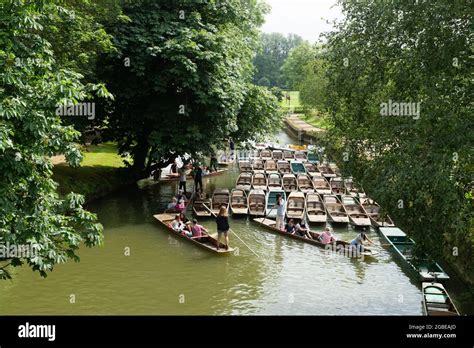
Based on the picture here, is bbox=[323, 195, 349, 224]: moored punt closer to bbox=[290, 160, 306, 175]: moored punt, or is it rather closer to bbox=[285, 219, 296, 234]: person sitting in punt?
bbox=[285, 219, 296, 234]: person sitting in punt

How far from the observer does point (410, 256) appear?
1648 cm

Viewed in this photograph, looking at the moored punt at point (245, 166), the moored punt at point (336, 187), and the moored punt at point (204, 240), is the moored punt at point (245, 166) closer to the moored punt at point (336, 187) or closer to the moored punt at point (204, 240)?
the moored punt at point (336, 187)

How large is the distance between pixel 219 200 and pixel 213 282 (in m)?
8.87

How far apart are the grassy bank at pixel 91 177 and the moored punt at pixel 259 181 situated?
681 cm

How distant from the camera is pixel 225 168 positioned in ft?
113

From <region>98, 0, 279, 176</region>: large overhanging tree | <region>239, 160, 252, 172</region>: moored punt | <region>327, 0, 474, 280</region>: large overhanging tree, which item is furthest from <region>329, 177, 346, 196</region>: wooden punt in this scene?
<region>327, 0, 474, 280</region>: large overhanging tree

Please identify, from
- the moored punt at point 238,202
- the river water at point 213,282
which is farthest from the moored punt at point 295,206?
the river water at point 213,282

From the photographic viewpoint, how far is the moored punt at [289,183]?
2645 centimetres

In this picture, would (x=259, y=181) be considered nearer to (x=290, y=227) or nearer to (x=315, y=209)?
(x=315, y=209)

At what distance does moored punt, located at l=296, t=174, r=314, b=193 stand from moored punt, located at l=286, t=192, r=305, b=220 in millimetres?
2221

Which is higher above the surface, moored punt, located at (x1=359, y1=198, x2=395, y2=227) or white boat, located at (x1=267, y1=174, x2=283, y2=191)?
Result: white boat, located at (x1=267, y1=174, x2=283, y2=191)

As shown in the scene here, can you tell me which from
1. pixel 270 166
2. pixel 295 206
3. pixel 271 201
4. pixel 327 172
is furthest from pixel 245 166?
pixel 295 206

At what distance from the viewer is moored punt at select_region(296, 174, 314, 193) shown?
26141mm

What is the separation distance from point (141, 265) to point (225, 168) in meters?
18.4
